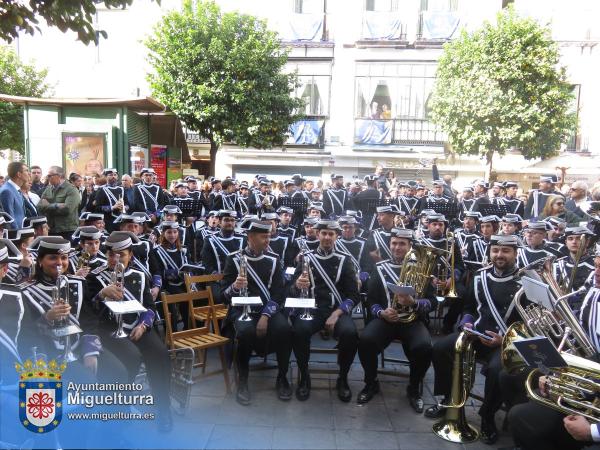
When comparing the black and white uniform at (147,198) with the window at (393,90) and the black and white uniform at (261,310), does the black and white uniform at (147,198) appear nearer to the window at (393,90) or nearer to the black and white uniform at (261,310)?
the black and white uniform at (261,310)

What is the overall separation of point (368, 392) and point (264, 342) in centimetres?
120

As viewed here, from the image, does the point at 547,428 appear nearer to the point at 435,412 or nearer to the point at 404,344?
the point at 435,412

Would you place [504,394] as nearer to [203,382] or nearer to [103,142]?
[203,382]

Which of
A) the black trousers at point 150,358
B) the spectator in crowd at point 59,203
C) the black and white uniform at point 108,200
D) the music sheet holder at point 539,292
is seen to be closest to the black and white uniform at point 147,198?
the black and white uniform at point 108,200

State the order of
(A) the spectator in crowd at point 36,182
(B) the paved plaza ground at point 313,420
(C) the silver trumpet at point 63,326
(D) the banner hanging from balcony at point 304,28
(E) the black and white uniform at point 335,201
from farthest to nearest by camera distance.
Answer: (D) the banner hanging from balcony at point 304,28
(E) the black and white uniform at point 335,201
(A) the spectator in crowd at point 36,182
(B) the paved plaza ground at point 313,420
(C) the silver trumpet at point 63,326

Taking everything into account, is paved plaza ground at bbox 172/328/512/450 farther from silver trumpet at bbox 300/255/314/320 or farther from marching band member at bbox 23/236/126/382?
marching band member at bbox 23/236/126/382

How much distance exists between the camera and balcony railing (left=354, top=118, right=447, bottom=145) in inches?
912

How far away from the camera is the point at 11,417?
3129 mm

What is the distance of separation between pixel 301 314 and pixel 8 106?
73.2ft

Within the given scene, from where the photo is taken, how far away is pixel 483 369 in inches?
175

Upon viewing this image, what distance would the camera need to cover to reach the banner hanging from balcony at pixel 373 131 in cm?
2341

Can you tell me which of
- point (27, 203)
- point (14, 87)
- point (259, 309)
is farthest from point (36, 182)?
point (14, 87)

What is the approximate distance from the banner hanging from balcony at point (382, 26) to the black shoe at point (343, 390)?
69.9ft

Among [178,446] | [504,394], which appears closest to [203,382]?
[178,446]
